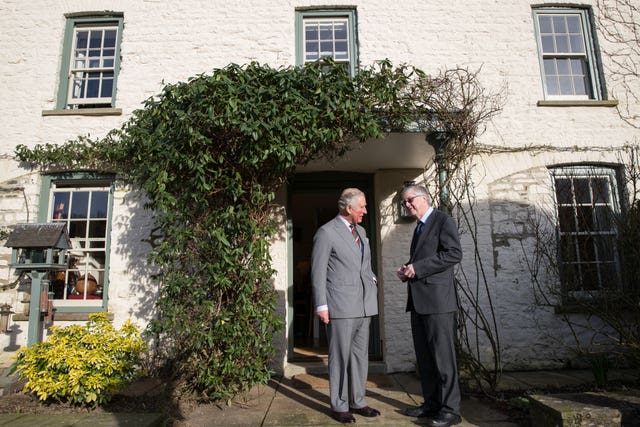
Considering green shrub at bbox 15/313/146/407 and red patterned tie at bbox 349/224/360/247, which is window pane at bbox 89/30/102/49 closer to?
green shrub at bbox 15/313/146/407

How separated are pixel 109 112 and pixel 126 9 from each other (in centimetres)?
185

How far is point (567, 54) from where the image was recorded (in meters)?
6.58

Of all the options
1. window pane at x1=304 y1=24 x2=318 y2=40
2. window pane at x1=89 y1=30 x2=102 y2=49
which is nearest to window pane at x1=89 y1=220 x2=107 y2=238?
window pane at x1=89 y1=30 x2=102 y2=49

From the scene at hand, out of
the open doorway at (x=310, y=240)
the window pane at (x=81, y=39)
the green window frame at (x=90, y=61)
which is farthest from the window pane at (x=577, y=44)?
the window pane at (x=81, y=39)

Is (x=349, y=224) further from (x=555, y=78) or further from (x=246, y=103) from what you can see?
(x=555, y=78)

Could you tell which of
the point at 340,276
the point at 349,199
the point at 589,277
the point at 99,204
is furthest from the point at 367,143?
the point at 99,204

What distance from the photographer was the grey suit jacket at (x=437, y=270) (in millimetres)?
3580

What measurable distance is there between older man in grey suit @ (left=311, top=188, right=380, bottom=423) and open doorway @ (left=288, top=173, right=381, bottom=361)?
2222mm

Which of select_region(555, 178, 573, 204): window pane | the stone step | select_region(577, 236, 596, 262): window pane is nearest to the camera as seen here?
the stone step

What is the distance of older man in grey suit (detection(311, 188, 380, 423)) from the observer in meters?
3.66

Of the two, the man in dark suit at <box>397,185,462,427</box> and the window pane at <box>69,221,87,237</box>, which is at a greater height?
the window pane at <box>69,221,87,237</box>

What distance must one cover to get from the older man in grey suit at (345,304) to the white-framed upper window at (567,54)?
472cm

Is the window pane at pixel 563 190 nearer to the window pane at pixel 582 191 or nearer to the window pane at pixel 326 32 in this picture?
the window pane at pixel 582 191

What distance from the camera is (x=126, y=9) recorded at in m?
6.69
